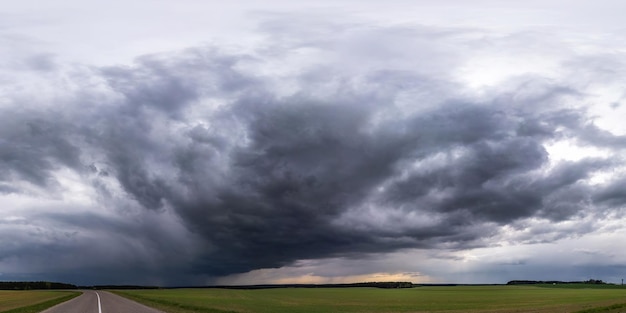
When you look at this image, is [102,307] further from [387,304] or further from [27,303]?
Answer: [387,304]

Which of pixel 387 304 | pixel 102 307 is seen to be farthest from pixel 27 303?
pixel 387 304

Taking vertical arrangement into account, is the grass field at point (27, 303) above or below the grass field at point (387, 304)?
below

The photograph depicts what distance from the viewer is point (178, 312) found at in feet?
184

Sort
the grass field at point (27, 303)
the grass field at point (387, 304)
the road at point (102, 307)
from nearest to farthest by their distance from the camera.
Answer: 1. the road at point (102, 307)
2. the grass field at point (387, 304)
3. the grass field at point (27, 303)

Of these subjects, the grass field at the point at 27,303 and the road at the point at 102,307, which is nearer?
the road at the point at 102,307

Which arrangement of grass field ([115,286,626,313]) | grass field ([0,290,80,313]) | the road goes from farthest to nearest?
grass field ([0,290,80,313]) → grass field ([115,286,626,313]) → the road

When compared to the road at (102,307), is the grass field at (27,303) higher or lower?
lower

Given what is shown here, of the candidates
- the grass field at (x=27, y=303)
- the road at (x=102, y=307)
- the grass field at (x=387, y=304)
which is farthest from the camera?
the grass field at (x=27, y=303)

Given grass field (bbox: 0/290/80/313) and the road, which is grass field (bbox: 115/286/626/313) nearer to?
the road

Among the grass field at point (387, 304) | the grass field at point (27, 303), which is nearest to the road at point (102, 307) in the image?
the grass field at point (27, 303)

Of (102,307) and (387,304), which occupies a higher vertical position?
(102,307)

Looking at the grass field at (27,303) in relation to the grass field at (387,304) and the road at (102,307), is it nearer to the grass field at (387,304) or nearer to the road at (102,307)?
the road at (102,307)

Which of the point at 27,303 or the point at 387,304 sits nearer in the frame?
the point at 387,304

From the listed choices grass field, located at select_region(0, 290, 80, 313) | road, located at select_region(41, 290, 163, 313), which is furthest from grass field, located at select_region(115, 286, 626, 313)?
grass field, located at select_region(0, 290, 80, 313)
